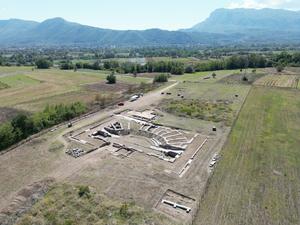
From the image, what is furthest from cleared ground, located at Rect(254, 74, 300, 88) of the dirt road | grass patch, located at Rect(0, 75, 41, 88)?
grass patch, located at Rect(0, 75, 41, 88)

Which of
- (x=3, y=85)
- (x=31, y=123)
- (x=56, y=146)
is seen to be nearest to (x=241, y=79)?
(x=31, y=123)

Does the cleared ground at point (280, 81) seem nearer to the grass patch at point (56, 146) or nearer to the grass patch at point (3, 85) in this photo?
the grass patch at point (56, 146)

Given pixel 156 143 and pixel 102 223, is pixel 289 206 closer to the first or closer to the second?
pixel 102 223

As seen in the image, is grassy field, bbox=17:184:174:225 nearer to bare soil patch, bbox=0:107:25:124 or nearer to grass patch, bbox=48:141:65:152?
grass patch, bbox=48:141:65:152

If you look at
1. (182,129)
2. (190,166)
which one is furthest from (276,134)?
(190,166)

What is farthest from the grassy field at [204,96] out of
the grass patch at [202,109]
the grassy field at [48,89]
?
the grassy field at [48,89]

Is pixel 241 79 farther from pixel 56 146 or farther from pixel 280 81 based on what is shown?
pixel 56 146
